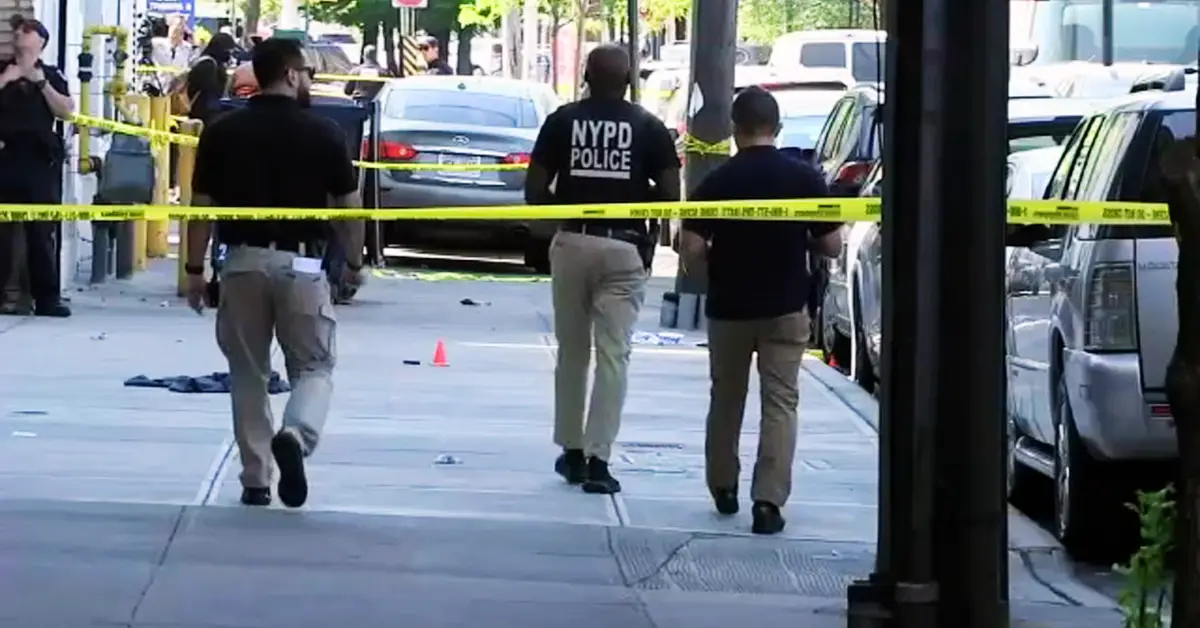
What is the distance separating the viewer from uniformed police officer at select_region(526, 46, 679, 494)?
10.0 metres

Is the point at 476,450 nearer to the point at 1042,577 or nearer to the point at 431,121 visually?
the point at 1042,577

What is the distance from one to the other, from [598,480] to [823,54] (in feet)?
80.3

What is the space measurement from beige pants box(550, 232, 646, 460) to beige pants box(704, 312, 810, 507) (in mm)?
629

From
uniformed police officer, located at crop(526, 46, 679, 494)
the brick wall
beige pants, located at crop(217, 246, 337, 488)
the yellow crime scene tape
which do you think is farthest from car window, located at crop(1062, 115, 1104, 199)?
the brick wall

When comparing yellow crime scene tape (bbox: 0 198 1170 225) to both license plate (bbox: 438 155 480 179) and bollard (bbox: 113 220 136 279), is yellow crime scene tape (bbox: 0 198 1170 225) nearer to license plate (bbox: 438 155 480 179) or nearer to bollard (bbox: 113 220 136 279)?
bollard (bbox: 113 220 136 279)

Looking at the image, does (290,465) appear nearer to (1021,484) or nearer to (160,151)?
(1021,484)

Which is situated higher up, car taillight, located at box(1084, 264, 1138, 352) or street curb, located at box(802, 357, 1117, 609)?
car taillight, located at box(1084, 264, 1138, 352)

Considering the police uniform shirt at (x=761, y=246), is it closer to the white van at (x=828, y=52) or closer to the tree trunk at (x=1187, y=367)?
the tree trunk at (x=1187, y=367)

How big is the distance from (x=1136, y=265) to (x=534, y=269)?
1419 cm

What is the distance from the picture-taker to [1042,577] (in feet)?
29.5

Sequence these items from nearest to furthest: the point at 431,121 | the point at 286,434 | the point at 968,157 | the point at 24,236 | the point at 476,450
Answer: the point at 968,157 < the point at 286,434 < the point at 476,450 < the point at 24,236 < the point at 431,121

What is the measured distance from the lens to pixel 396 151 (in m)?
21.6

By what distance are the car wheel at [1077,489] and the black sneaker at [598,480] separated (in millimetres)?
1832

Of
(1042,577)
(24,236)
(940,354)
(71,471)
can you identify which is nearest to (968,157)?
(940,354)
